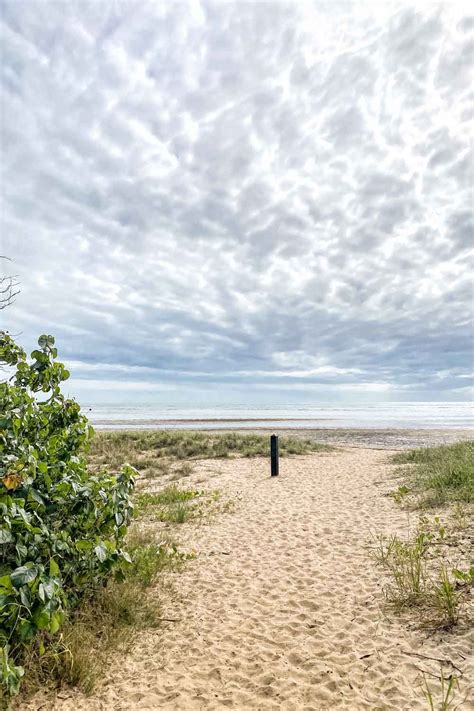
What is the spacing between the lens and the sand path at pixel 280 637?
424 cm

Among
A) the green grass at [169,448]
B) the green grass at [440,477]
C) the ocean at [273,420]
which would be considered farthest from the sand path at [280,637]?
the ocean at [273,420]

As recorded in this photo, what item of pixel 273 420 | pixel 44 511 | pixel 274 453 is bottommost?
pixel 273 420

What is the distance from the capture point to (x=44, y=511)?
4340 millimetres

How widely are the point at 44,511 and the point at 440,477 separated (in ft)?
37.2

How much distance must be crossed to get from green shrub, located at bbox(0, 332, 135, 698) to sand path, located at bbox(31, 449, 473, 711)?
1156 millimetres

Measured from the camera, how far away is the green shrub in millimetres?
3400

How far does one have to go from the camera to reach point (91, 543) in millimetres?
4488

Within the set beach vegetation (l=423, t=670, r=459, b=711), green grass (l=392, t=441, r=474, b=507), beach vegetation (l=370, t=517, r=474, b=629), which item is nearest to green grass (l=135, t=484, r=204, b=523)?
beach vegetation (l=370, t=517, r=474, b=629)

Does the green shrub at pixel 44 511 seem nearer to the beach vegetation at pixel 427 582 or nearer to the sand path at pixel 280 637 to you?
the sand path at pixel 280 637

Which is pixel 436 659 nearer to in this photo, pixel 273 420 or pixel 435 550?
pixel 435 550

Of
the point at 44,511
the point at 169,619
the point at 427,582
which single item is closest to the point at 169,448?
the point at 169,619

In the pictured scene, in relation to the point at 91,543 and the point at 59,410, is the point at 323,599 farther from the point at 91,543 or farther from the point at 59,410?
the point at 59,410

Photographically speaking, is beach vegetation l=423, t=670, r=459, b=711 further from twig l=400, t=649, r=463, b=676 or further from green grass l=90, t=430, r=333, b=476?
green grass l=90, t=430, r=333, b=476

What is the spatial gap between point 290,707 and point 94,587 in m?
2.86
